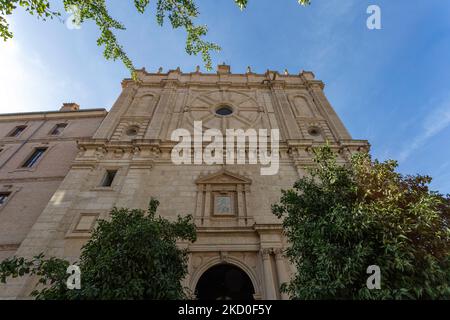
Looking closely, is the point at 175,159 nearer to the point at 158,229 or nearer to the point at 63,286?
the point at 158,229

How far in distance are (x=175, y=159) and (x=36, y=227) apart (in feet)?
23.9

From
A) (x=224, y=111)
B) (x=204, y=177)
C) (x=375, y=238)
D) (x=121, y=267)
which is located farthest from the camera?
(x=224, y=111)

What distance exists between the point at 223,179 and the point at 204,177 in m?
1.06

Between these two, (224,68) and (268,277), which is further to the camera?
(224,68)

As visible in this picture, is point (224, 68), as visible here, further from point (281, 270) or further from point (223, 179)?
point (281, 270)

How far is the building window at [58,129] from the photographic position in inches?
730

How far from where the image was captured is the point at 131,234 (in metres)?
5.55

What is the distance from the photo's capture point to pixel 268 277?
9117mm

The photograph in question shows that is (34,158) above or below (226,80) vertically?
below

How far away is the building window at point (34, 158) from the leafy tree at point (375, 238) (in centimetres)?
1780

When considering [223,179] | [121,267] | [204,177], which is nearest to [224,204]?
[223,179]

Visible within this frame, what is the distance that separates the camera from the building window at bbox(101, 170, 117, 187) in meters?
13.1

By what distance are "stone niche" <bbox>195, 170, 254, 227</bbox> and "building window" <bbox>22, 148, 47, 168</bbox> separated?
12.0 m
